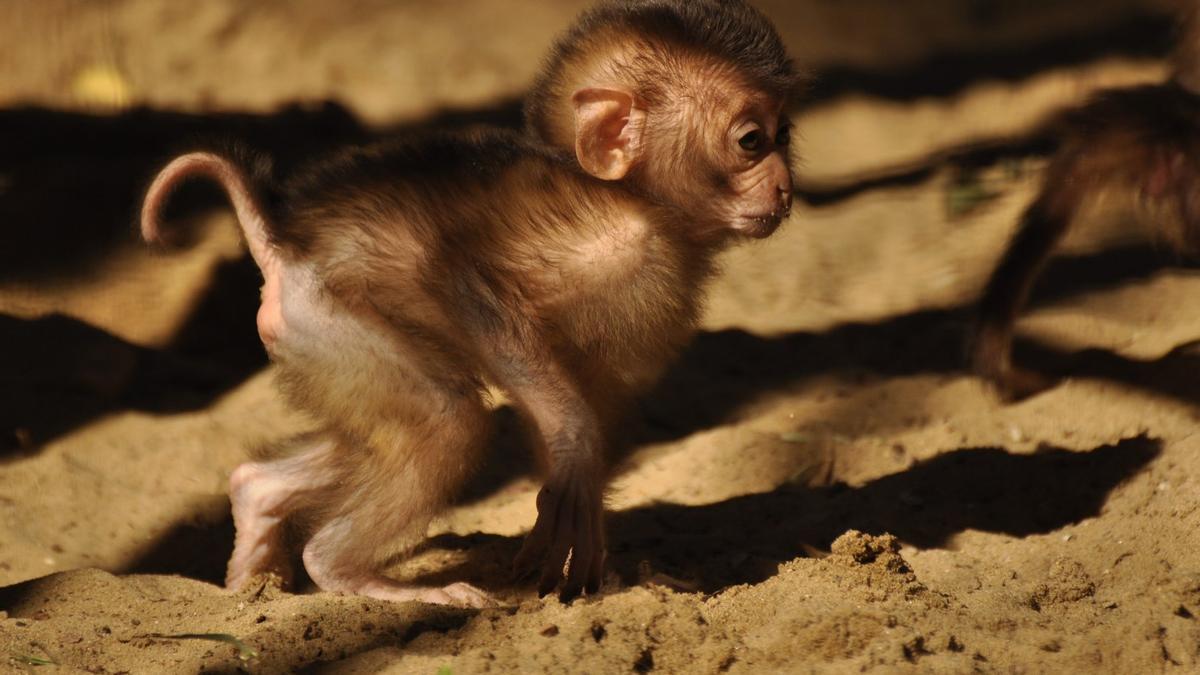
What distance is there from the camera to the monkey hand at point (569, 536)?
3719mm

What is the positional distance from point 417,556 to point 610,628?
1262 millimetres

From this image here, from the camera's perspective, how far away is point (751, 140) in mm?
4383

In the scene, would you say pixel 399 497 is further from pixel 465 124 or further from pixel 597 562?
pixel 465 124

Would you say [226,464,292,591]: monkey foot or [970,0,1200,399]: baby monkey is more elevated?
[970,0,1200,399]: baby monkey

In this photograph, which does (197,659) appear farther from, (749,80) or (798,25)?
(798,25)

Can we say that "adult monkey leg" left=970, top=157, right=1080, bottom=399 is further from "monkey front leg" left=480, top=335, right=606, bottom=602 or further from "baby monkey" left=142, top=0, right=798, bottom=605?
"monkey front leg" left=480, top=335, right=606, bottom=602

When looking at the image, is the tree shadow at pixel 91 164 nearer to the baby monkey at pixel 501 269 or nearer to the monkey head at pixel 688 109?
the baby monkey at pixel 501 269

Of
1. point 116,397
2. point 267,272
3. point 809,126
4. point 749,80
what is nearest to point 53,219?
point 116,397

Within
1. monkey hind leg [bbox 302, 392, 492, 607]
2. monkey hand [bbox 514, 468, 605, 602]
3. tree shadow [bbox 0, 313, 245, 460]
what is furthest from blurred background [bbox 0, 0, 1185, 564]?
monkey hand [bbox 514, 468, 605, 602]

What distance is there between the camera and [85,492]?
5.17 m

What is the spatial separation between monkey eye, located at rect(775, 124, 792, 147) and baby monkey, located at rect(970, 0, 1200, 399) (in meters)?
1.41

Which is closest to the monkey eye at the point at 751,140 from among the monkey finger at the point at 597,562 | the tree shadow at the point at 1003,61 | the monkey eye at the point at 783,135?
the monkey eye at the point at 783,135

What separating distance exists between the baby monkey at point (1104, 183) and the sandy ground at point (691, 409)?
12.7 inches

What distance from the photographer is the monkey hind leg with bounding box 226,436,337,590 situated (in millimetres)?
4465
